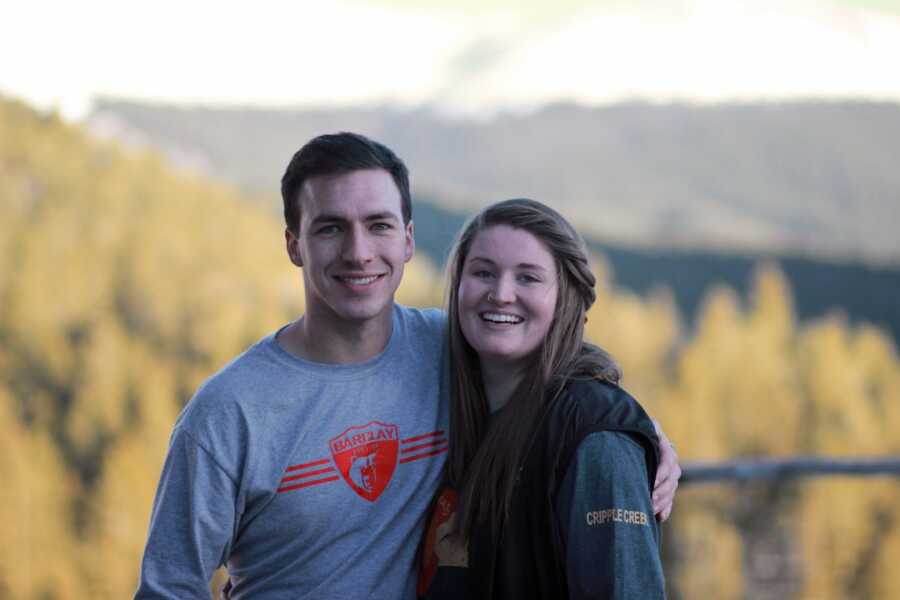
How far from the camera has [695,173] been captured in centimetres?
5278

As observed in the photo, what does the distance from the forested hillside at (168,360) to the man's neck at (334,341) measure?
20.3 meters

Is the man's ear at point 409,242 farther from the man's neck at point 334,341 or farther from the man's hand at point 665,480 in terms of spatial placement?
the man's hand at point 665,480

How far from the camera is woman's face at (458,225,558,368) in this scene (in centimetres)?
190

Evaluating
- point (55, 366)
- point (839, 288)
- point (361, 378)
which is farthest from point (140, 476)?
point (361, 378)

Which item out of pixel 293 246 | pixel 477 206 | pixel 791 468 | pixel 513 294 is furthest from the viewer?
pixel 477 206

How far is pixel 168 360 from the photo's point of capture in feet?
152

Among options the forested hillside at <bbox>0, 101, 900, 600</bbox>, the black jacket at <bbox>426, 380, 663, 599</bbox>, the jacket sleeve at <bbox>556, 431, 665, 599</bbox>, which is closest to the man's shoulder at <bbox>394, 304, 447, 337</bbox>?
the black jacket at <bbox>426, 380, 663, 599</bbox>

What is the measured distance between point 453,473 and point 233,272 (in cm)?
5253

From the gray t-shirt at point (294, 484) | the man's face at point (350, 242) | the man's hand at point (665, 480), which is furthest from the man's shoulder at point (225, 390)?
the man's hand at point (665, 480)

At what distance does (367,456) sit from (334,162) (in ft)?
1.74

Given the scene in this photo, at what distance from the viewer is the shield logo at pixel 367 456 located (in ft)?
6.36

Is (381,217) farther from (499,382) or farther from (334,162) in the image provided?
(499,382)

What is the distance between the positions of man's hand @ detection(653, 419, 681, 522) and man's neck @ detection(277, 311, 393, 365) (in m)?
0.55

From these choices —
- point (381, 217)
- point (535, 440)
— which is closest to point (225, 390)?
point (381, 217)
